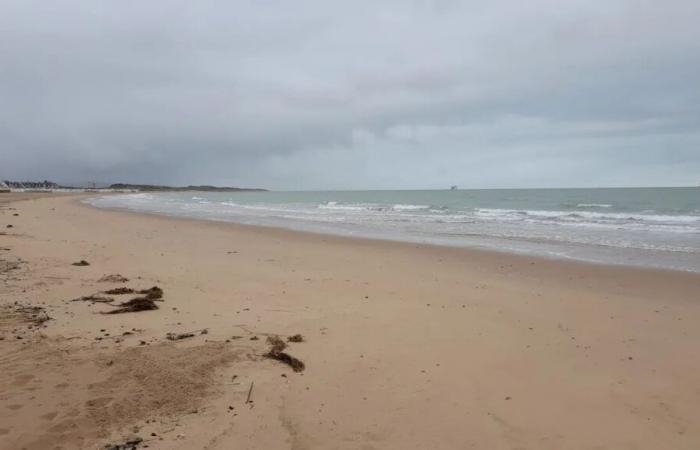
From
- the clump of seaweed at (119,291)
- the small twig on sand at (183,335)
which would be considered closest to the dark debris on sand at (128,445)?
the small twig on sand at (183,335)

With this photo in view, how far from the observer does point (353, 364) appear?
4.80 metres

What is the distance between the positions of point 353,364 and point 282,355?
2.36 ft

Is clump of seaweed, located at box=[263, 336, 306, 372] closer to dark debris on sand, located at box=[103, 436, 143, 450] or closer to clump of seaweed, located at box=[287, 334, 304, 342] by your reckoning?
clump of seaweed, located at box=[287, 334, 304, 342]

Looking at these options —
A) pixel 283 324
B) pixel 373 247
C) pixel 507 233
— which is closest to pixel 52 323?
pixel 283 324

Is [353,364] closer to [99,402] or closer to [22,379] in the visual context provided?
[99,402]

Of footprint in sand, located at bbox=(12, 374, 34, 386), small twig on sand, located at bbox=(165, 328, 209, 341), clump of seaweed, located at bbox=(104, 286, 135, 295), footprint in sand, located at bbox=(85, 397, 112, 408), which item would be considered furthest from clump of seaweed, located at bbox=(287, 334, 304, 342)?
clump of seaweed, located at bbox=(104, 286, 135, 295)

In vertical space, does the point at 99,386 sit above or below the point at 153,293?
below

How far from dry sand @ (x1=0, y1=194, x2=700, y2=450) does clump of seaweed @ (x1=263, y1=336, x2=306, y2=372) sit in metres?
0.09

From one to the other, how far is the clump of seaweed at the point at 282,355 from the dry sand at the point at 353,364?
9cm

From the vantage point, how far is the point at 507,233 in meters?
20.4

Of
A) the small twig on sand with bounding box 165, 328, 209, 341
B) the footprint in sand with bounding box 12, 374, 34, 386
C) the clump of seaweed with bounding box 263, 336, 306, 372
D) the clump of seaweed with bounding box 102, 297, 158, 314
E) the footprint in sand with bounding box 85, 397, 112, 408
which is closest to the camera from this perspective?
the footprint in sand with bounding box 85, 397, 112, 408

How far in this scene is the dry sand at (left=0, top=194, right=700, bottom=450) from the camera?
3.51 meters

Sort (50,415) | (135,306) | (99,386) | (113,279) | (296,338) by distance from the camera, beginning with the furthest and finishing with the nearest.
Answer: (113,279) → (135,306) → (296,338) → (99,386) → (50,415)

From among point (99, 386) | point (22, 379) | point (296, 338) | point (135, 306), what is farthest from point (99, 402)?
point (135, 306)
